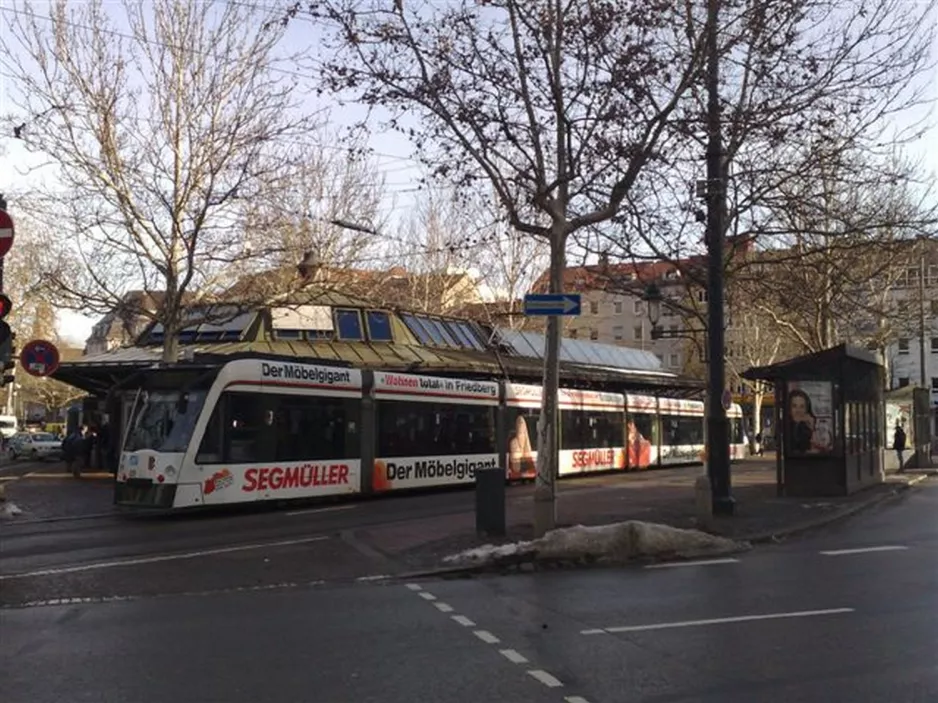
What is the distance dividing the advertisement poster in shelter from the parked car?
37.9 m

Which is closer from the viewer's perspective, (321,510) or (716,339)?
(716,339)

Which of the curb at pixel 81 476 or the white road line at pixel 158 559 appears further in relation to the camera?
the curb at pixel 81 476

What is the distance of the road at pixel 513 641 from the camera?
6.12 meters

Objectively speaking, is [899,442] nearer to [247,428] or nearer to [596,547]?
[247,428]

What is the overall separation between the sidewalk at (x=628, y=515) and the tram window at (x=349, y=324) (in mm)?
10665

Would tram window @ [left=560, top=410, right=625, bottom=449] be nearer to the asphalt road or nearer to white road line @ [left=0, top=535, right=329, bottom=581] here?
the asphalt road

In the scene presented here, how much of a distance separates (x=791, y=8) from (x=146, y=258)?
1678 cm

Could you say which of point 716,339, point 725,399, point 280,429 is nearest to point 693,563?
point 716,339

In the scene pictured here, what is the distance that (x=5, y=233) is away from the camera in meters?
11.0

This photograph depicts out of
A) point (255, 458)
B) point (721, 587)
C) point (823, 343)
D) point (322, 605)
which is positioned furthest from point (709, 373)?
point (823, 343)

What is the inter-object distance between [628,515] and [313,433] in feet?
23.0

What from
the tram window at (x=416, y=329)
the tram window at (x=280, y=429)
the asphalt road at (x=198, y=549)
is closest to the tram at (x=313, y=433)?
the tram window at (x=280, y=429)

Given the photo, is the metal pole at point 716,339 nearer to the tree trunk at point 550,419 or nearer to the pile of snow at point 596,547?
the pile of snow at point 596,547

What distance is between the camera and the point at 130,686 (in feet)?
20.4
